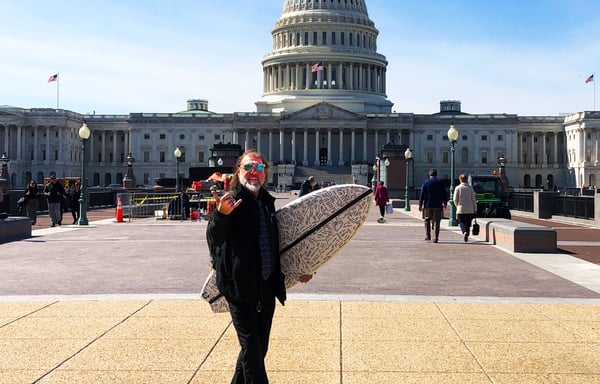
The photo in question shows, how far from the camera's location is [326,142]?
5477 inches

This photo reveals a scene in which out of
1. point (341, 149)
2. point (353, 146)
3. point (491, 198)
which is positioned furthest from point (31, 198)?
point (353, 146)

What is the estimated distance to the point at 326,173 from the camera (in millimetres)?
125562

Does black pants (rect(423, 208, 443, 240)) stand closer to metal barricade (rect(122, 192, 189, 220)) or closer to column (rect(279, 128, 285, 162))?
metal barricade (rect(122, 192, 189, 220))

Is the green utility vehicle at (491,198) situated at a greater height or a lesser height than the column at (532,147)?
lesser

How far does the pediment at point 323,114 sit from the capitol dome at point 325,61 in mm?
6727

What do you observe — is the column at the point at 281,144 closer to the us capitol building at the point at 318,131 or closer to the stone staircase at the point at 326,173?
the us capitol building at the point at 318,131

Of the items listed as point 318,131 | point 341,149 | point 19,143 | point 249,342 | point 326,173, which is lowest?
point 249,342

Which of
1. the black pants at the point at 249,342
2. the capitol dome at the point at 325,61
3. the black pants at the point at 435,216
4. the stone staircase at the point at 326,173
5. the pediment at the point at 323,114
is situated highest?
the capitol dome at the point at 325,61

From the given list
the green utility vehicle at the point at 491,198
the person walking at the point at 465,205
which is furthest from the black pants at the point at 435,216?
the green utility vehicle at the point at 491,198

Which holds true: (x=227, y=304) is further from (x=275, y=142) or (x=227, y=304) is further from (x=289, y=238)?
(x=275, y=142)

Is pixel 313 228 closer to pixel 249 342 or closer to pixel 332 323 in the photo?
pixel 249 342

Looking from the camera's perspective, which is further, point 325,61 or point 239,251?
point 325,61

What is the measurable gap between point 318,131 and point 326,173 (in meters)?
13.6

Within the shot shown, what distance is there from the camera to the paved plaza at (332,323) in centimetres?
813
